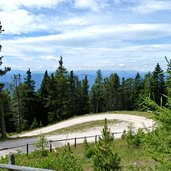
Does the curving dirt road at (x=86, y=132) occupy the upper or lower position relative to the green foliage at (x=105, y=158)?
lower

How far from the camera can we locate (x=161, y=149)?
673cm

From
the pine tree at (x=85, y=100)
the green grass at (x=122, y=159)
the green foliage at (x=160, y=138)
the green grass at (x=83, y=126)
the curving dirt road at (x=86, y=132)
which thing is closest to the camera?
the green foliage at (x=160, y=138)

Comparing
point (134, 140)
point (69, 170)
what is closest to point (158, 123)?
point (69, 170)

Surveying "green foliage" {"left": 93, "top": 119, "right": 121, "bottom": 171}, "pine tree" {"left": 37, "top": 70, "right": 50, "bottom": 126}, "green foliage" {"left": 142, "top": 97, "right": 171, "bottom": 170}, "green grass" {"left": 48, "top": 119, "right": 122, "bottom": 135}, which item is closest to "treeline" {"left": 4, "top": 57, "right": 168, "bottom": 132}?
"pine tree" {"left": 37, "top": 70, "right": 50, "bottom": 126}

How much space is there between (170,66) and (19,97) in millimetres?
76042

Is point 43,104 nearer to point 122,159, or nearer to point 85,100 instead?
point 85,100

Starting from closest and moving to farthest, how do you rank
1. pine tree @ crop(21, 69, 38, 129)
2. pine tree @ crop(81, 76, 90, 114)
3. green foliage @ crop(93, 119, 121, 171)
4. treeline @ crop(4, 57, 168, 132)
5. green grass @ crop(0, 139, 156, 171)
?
1. green foliage @ crop(93, 119, 121, 171)
2. green grass @ crop(0, 139, 156, 171)
3. treeline @ crop(4, 57, 168, 132)
4. pine tree @ crop(21, 69, 38, 129)
5. pine tree @ crop(81, 76, 90, 114)

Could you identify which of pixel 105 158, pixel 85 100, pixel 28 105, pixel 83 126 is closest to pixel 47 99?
pixel 28 105

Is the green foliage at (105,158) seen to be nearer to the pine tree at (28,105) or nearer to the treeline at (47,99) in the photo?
the treeline at (47,99)

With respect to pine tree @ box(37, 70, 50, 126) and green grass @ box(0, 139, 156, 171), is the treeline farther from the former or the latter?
green grass @ box(0, 139, 156, 171)

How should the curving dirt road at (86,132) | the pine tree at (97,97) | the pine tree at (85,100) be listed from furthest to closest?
the pine tree at (97,97) → the pine tree at (85,100) → the curving dirt road at (86,132)

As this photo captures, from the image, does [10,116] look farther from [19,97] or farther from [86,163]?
[86,163]

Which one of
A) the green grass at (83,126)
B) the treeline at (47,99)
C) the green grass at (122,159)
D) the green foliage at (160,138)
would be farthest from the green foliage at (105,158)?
the treeline at (47,99)

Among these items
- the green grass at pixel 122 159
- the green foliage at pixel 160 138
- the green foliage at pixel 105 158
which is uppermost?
the green foliage at pixel 160 138
